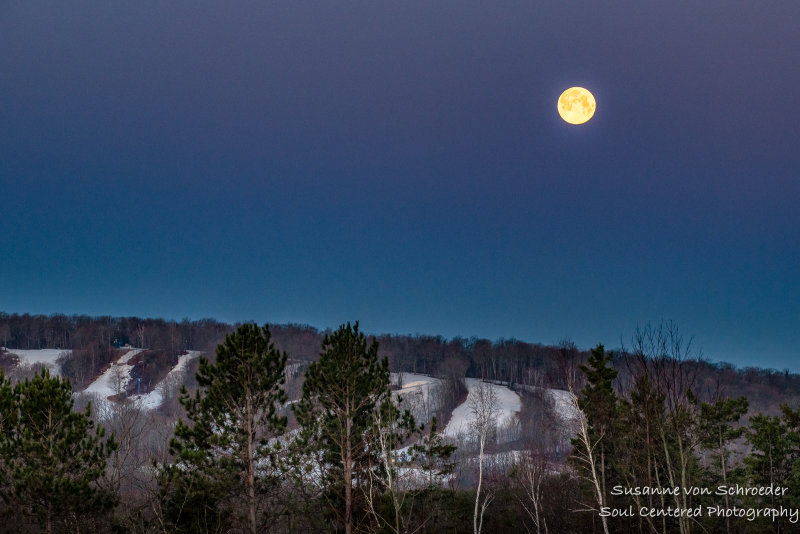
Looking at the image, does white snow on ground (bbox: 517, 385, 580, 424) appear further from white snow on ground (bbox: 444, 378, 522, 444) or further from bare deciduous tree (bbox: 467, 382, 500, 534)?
bare deciduous tree (bbox: 467, 382, 500, 534)

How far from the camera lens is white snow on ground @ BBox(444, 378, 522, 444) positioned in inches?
3620

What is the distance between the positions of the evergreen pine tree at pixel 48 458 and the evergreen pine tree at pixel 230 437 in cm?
250

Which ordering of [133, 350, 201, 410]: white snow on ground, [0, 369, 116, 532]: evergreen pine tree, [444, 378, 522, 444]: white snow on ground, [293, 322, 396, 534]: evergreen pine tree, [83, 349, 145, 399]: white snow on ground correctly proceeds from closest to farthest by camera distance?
[0, 369, 116, 532]: evergreen pine tree
[293, 322, 396, 534]: evergreen pine tree
[444, 378, 522, 444]: white snow on ground
[133, 350, 201, 410]: white snow on ground
[83, 349, 145, 399]: white snow on ground

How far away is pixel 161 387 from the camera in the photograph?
122m

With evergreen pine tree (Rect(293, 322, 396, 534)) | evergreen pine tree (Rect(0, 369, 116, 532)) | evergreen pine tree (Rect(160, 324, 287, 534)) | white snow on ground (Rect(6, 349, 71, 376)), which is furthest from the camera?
white snow on ground (Rect(6, 349, 71, 376))

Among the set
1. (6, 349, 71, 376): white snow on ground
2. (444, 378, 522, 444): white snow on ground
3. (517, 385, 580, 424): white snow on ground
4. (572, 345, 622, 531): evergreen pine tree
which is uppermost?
(572, 345, 622, 531): evergreen pine tree

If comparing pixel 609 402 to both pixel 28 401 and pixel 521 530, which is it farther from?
pixel 28 401

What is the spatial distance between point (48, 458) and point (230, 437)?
5.66 meters

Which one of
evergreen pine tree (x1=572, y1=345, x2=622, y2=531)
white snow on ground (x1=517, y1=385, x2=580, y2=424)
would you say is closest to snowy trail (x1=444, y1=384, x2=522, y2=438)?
white snow on ground (x1=517, y1=385, x2=580, y2=424)

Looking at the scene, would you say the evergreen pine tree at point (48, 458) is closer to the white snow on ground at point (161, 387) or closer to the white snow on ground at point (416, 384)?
the white snow on ground at point (416, 384)

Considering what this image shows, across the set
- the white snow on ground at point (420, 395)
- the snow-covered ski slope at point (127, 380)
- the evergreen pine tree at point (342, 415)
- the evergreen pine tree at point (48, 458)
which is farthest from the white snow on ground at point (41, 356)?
the evergreen pine tree at point (342, 415)

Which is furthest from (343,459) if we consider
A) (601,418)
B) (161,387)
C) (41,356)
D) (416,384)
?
(41,356)

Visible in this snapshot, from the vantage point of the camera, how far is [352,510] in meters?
20.0

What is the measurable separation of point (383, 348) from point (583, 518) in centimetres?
11548
